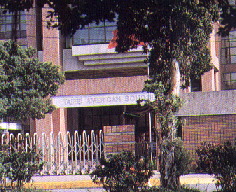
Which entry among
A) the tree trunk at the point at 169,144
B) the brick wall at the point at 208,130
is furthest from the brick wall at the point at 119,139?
the tree trunk at the point at 169,144

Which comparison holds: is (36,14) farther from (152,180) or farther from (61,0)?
(61,0)

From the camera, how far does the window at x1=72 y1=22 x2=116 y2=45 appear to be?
3153 cm

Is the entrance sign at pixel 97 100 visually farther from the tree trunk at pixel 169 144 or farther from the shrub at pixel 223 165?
the shrub at pixel 223 165

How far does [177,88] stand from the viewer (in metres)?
12.6

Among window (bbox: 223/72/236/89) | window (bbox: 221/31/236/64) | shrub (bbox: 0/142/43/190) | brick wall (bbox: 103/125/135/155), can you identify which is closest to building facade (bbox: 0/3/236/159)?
brick wall (bbox: 103/125/135/155)

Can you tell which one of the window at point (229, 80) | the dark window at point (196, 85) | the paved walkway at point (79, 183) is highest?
the window at point (229, 80)

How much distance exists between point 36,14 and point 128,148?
665 inches

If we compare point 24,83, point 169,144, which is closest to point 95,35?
point 24,83

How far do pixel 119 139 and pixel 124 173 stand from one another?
9.34 meters

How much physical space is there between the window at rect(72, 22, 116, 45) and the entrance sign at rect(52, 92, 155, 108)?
5009 mm

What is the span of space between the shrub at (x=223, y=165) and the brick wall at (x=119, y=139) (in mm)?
8175

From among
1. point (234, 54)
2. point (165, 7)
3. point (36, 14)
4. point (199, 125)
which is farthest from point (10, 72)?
point (234, 54)

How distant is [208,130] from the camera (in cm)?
2091

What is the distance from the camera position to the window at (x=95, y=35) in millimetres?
31531
